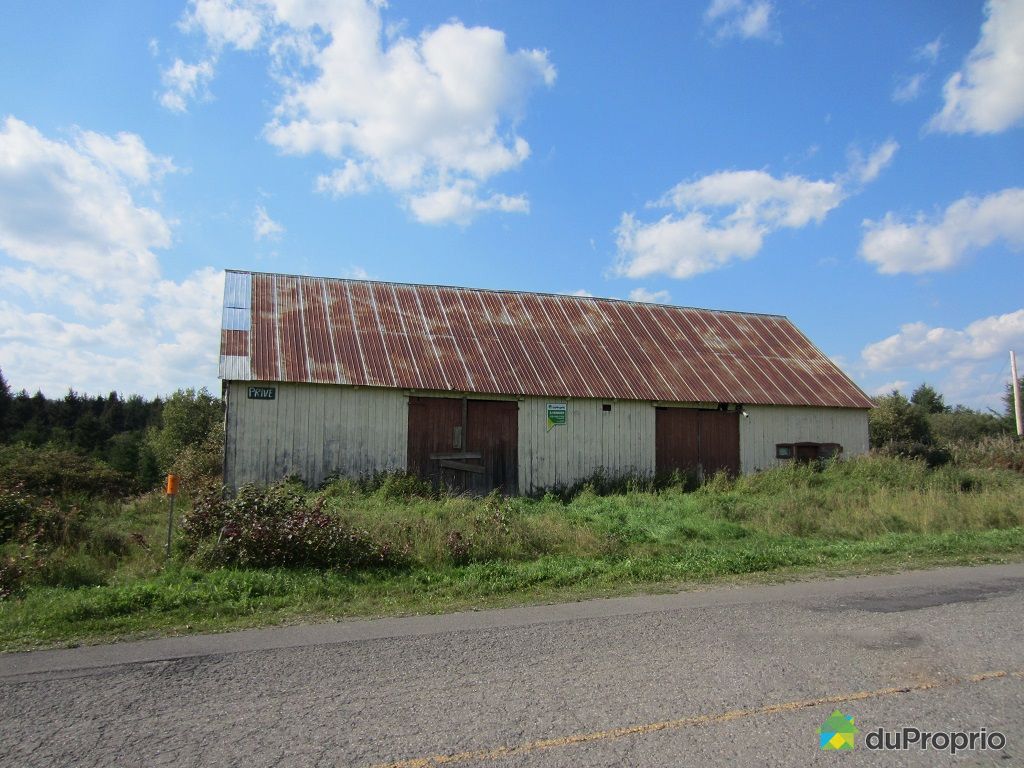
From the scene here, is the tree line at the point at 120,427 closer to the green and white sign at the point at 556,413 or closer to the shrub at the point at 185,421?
the shrub at the point at 185,421

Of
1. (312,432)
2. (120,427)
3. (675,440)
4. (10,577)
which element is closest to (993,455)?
(675,440)

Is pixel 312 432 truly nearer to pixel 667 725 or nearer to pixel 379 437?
pixel 379 437

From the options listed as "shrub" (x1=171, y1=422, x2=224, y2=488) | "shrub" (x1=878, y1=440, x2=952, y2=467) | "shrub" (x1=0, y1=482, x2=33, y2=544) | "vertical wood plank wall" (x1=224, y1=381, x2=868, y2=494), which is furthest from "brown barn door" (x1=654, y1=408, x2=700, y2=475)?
"shrub" (x1=0, y1=482, x2=33, y2=544)

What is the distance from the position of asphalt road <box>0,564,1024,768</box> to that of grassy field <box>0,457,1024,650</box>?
39.2 inches

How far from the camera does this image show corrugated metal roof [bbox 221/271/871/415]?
1756cm

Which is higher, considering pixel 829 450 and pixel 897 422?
pixel 897 422

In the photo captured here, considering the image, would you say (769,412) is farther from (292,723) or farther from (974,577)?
(292,723)

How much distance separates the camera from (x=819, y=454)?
68.4 ft

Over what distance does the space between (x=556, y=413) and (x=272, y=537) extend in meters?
10.6

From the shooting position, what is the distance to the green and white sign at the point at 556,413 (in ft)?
60.2

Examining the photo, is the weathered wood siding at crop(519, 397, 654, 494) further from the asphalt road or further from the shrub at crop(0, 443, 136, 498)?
the asphalt road

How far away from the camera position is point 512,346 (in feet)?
66.1

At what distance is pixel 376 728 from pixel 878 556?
868cm

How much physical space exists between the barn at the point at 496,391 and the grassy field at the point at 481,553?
73.0 inches
